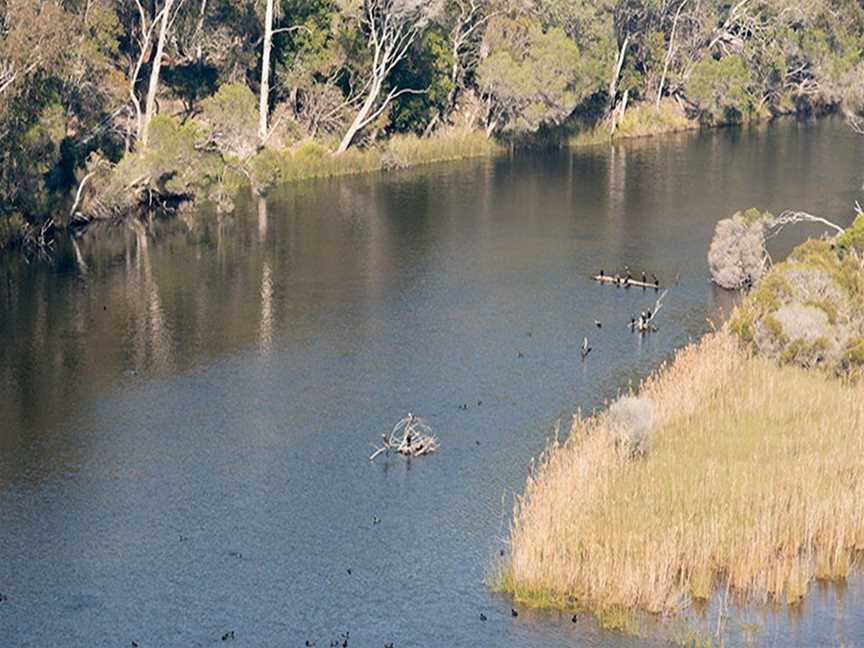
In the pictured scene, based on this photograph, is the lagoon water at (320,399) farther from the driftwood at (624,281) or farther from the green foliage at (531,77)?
the green foliage at (531,77)

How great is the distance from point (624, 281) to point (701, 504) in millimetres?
35235

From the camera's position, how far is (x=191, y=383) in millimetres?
64250

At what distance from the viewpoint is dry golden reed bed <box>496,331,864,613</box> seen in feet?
143

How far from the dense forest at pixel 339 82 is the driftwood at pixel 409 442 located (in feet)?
125

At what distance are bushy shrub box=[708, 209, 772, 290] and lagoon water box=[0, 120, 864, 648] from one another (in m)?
1.69

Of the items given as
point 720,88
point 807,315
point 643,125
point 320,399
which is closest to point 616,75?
point 643,125

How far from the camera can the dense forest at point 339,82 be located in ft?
303

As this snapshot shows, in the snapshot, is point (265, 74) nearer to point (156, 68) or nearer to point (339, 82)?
point (339, 82)

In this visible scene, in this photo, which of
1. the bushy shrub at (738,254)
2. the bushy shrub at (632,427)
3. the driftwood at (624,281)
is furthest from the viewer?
the driftwood at (624,281)

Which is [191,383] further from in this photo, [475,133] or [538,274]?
[475,133]

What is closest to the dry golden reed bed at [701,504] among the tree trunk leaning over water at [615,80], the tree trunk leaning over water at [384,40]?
the tree trunk leaning over water at [384,40]

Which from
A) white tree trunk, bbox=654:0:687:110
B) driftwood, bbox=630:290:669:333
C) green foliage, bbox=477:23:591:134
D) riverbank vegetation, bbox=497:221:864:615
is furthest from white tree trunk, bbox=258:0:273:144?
riverbank vegetation, bbox=497:221:864:615

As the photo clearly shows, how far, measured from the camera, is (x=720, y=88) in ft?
508

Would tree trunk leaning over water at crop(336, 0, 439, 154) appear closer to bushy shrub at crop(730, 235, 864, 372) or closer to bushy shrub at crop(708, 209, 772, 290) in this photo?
bushy shrub at crop(708, 209, 772, 290)
